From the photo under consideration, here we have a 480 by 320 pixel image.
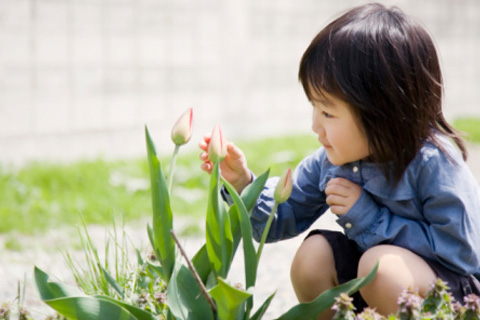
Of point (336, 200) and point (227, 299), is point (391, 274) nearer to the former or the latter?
point (336, 200)

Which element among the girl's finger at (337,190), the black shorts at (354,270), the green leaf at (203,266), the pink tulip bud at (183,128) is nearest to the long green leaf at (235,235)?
the green leaf at (203,266)

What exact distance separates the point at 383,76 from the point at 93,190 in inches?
122

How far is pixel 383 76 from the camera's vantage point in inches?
75.4

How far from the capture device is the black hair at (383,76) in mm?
1914

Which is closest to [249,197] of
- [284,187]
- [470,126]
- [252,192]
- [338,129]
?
[252,192]

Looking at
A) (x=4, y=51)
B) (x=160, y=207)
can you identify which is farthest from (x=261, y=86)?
(x=160, y=207)

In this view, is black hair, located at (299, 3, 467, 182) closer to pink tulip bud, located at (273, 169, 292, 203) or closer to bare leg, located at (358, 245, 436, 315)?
bare leg, located at (358, 245, 436, 315)

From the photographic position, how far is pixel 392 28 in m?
1.95

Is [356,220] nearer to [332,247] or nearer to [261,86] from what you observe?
[332,247]

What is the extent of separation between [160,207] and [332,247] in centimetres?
69

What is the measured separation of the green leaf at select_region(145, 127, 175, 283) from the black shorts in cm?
63

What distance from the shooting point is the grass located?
4.06 metres

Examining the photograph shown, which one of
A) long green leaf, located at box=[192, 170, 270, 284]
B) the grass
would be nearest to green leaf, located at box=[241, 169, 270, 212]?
long green leaf, located at box=[192, 170, 270, 284]

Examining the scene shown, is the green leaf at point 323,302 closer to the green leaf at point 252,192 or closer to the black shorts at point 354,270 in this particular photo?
the green leaf at point 252,192
